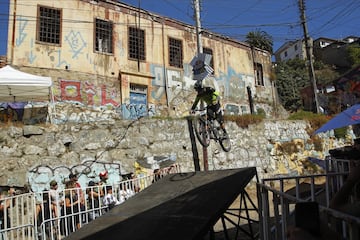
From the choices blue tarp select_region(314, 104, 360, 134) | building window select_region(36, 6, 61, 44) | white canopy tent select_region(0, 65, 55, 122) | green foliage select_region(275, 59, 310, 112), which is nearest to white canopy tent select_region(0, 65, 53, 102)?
white canopy tent select_region(0, 65, 55, 122)

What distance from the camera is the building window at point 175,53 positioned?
18.1 metres

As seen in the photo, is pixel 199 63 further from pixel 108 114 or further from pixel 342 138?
pixel 342 138

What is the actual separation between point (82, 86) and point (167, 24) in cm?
740

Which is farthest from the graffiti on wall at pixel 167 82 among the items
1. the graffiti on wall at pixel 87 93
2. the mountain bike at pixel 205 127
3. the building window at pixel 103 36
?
the mountain bike at pixel 205 127

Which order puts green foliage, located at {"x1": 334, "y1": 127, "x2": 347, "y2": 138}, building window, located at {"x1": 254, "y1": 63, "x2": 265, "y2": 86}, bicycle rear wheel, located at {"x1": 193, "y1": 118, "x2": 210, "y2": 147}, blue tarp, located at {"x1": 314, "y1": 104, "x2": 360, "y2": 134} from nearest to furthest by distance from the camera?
1. blue tarp, located at {"x1": 314, "y1": 104, "x2": 360, "y2": 134}
2. bicycle rear wheel, located at {"x1": 193, "y1": 118, "x2": 210, "y2": 147}
3. green foliage, located at {"x1": 334, "y1": 127, "x2": 347, "y2": 138}
4. building window, located at {"x1": 254, "y1": 63, "x2": 265, "y2": 86}

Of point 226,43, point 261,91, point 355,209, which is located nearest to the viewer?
point 355,209

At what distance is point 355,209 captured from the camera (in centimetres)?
198

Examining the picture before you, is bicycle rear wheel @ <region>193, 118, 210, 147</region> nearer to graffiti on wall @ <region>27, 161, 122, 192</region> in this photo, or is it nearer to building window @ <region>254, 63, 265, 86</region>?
graffiti on wall @ <region>27, 161, 122, 192</region>

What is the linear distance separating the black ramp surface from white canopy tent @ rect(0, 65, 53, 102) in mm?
8196

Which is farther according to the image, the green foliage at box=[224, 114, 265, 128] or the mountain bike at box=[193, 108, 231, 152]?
A: the green foliage at box=[224, 114, 265, 128]

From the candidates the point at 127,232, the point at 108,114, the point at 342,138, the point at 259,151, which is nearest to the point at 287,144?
the point at 259,151

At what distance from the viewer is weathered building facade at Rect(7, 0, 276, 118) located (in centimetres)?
1331

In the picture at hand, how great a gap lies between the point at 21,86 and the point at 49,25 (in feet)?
16.2

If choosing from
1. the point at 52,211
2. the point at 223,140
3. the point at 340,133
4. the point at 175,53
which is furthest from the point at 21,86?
the point at 340,133
